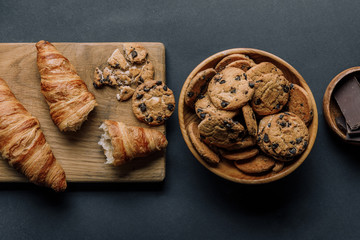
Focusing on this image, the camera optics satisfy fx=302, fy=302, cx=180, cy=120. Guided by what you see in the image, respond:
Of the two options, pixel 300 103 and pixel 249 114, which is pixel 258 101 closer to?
pixel 249 114

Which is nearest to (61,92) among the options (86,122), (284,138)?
(86,122)

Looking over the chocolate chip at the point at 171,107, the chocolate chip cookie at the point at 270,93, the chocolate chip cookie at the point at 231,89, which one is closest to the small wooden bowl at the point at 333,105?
the chocolate chip cookie at the point at 270,93

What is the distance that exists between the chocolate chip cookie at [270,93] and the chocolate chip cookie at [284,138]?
0.09 m

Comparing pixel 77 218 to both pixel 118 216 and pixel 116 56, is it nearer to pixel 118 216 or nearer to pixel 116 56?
pixel 118 216

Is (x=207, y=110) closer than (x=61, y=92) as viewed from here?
Yes

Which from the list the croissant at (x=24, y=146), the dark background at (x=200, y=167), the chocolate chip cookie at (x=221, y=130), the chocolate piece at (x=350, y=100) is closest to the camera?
the chocolate chip cookie at (x=221, y=130)

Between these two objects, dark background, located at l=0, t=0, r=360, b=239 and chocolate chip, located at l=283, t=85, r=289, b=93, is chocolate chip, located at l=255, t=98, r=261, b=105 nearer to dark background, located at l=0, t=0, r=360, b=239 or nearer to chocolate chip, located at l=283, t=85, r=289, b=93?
chocolate chip, located at l=283, t=85, r=289, b=93

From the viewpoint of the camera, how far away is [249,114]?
1612 millimetres

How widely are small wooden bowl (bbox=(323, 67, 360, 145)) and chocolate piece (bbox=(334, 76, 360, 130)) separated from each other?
0.15ft

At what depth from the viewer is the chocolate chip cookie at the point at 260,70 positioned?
1697 millimetres

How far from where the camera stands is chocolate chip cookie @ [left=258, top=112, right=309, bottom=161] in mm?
1666

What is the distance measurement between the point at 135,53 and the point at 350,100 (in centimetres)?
141

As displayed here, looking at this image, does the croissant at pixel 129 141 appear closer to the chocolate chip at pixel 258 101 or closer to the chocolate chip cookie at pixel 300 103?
the chocolate chip at pixel 258 101

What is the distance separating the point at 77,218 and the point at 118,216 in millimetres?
283
